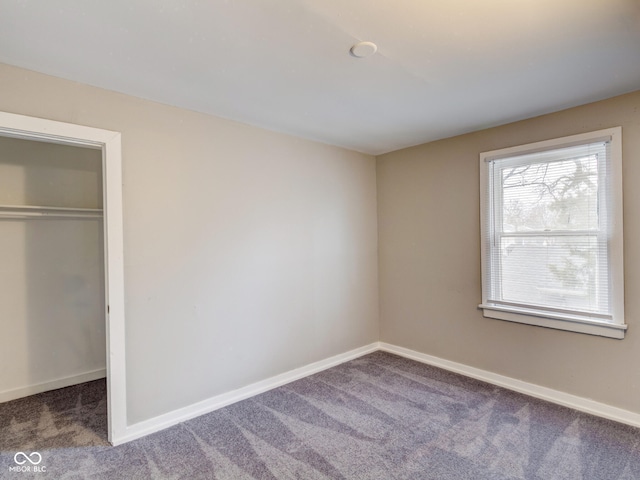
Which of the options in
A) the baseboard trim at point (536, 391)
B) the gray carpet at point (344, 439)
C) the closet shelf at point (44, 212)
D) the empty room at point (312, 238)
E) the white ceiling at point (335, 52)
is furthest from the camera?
the closet shelf at point (44, 212)

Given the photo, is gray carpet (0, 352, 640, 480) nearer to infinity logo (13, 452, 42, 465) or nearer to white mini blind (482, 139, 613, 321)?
infinity logo (13, 452, 42, 465)

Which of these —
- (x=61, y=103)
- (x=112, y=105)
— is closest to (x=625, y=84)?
(x=112, y=105)

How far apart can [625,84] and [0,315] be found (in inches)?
211

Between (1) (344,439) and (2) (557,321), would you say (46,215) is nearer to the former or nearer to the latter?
(1) (344,439)

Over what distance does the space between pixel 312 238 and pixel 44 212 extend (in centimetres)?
257

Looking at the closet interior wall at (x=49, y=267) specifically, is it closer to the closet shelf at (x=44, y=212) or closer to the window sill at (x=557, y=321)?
the closet shelf at (x=44, y=212)

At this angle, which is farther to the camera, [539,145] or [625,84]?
[539,145]

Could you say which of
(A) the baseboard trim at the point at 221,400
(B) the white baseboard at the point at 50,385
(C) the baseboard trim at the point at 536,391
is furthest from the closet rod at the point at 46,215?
(C) the baseboard trim at the point at 536,391

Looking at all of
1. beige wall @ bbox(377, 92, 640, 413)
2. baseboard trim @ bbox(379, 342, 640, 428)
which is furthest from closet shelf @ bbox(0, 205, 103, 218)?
baseboard trim @ bbox(379, 342, 640, 428)

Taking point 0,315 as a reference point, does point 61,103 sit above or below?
above

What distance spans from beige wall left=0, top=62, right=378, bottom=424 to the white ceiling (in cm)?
24

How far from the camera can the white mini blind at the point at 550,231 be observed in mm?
2596

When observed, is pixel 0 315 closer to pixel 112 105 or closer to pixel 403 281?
pixel 112 105

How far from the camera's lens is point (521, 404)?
277 cm
